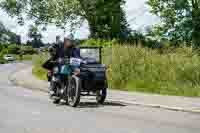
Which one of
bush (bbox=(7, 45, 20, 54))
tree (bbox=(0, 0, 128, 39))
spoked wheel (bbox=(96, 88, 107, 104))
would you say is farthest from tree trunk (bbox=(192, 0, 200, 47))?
bush (bbox=(7, 45, 20, 54))

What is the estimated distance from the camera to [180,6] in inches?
2263

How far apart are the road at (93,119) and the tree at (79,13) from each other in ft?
151

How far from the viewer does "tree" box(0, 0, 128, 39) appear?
63812mm

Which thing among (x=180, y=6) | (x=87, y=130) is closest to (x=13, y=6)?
(x=180, y=6)

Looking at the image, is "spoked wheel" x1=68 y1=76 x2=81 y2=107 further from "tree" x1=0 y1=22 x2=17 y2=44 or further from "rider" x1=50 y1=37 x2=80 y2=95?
"tree" x1=0 y1=22 x2=17 y2=44

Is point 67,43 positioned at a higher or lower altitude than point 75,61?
higher

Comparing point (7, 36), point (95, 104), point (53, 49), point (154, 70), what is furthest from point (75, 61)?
point (7, 36)

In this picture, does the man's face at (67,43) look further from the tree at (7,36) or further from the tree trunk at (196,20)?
the tree at (7,36)

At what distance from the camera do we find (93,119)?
13781 millimetres

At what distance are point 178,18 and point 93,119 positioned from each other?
44798 mm

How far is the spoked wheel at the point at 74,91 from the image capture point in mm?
16578

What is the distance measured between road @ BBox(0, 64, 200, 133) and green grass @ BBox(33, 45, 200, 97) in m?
5.04

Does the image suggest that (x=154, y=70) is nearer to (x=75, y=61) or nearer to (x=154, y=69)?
(x=154, y=69)

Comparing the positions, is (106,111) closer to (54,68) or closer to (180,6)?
(54,68)
